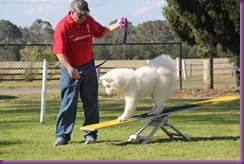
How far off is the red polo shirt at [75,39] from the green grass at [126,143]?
1.23 metres

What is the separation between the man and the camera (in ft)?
25.0

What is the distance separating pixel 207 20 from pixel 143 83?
431 inches

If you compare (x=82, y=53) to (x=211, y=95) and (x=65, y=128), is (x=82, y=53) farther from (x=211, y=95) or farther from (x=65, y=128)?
(x=211, y=95)

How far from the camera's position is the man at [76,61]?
7.62 meters

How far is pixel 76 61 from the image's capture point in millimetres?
7871

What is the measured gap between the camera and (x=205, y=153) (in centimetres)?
691

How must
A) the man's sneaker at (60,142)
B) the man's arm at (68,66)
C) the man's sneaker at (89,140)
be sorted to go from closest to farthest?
the man's arm at (68,66) → the man's sneaker at (60,142) → the man's sneaker at (89,140)

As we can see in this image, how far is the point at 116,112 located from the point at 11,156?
6317 mm

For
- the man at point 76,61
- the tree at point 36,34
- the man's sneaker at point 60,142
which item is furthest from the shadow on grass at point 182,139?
the tree at point 36,34

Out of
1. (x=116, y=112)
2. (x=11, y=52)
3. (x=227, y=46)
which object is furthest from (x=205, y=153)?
(x=11, y=52)

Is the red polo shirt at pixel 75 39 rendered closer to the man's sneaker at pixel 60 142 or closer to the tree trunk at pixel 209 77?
the man's sneaker at pixel 60 142

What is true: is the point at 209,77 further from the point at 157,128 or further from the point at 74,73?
the point at 74,73

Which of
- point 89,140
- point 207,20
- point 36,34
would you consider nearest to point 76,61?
point 89,140

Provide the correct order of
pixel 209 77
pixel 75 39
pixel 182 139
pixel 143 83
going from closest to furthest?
pixel 143 83, pixel 75 39, pixel 182 139, pixel 209 77
